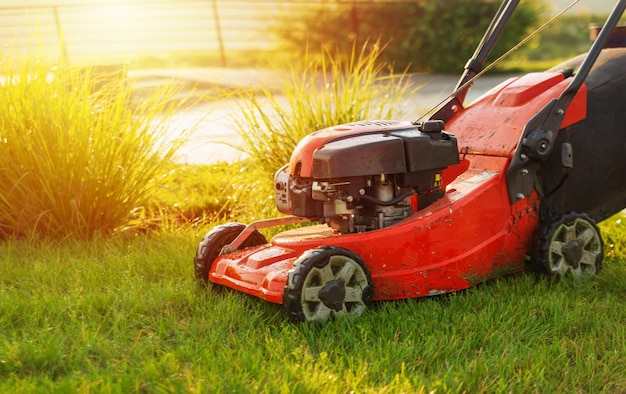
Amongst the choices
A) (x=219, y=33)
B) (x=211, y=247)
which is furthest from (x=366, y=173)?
(x=219, y=33)

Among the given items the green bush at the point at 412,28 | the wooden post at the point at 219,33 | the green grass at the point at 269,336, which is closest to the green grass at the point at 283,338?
the green grass at the point at 269,336

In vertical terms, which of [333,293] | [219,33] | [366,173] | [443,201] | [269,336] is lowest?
[269,336]

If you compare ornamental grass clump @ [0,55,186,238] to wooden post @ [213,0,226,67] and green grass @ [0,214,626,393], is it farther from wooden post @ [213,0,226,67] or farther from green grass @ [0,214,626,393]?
wooden post @ [213,0,226,67]

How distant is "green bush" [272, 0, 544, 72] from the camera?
13.4 metres

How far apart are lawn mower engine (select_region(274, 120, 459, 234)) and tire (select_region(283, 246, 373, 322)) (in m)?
0.25

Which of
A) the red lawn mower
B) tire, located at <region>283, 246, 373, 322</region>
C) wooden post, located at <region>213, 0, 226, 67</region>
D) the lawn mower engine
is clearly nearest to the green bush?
wooden post, located at <region>213, 0, 226, 67</region>

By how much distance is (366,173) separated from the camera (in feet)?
9.94

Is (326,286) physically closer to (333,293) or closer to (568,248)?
(333,293)

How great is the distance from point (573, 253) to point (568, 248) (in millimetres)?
40

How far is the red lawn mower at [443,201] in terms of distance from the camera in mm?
3043

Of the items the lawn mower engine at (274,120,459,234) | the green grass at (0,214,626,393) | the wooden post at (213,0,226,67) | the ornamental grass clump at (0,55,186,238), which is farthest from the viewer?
the wooden post at (213,0,226,67)

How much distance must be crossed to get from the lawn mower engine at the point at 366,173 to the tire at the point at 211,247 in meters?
0.30

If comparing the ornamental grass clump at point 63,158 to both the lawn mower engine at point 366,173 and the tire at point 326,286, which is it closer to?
the lawn mower engine at point 366,173

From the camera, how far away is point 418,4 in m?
13.9
